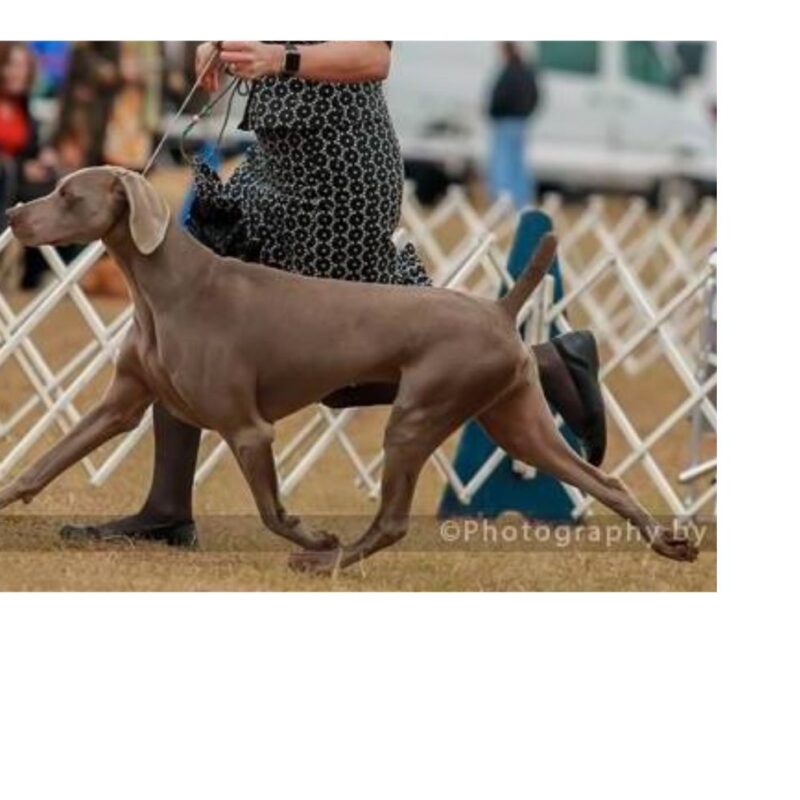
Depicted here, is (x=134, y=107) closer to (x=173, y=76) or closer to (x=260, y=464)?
(x=173, y=76)

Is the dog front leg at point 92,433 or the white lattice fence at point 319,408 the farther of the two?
the white lattice fence at point 319,408

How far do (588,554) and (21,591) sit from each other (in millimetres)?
1697

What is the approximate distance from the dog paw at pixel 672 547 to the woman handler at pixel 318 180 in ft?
2.42

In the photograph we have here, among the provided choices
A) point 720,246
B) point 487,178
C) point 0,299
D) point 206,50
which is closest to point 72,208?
point 206,50

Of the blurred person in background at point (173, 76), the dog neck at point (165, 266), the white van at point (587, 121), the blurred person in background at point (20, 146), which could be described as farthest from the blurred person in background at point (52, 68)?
the dog neck at point (165, 266)

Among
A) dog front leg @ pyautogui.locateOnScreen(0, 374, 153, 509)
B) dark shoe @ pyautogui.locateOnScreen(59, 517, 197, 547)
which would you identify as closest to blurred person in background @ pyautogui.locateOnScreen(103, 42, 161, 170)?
dark shoe @ pyautogui.locateOnScreen(59, 517, 197, 547)

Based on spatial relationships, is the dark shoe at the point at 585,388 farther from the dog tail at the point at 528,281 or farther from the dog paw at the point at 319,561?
the dog paw at the point at 319,561

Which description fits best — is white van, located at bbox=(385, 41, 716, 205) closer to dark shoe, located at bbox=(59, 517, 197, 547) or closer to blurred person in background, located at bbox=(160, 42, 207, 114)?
blurred person in background, located at bbox=(160, 42, 207, 114)

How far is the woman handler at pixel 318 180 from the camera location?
5707 millimetres

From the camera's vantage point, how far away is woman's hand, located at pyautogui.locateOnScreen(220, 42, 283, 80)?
556 centimetres

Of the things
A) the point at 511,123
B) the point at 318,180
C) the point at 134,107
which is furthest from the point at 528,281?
the point at 511,123

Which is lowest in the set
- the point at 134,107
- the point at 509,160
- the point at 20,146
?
the point at 509,160

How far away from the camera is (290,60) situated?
558 centimetres

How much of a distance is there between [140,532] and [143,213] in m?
0.97
